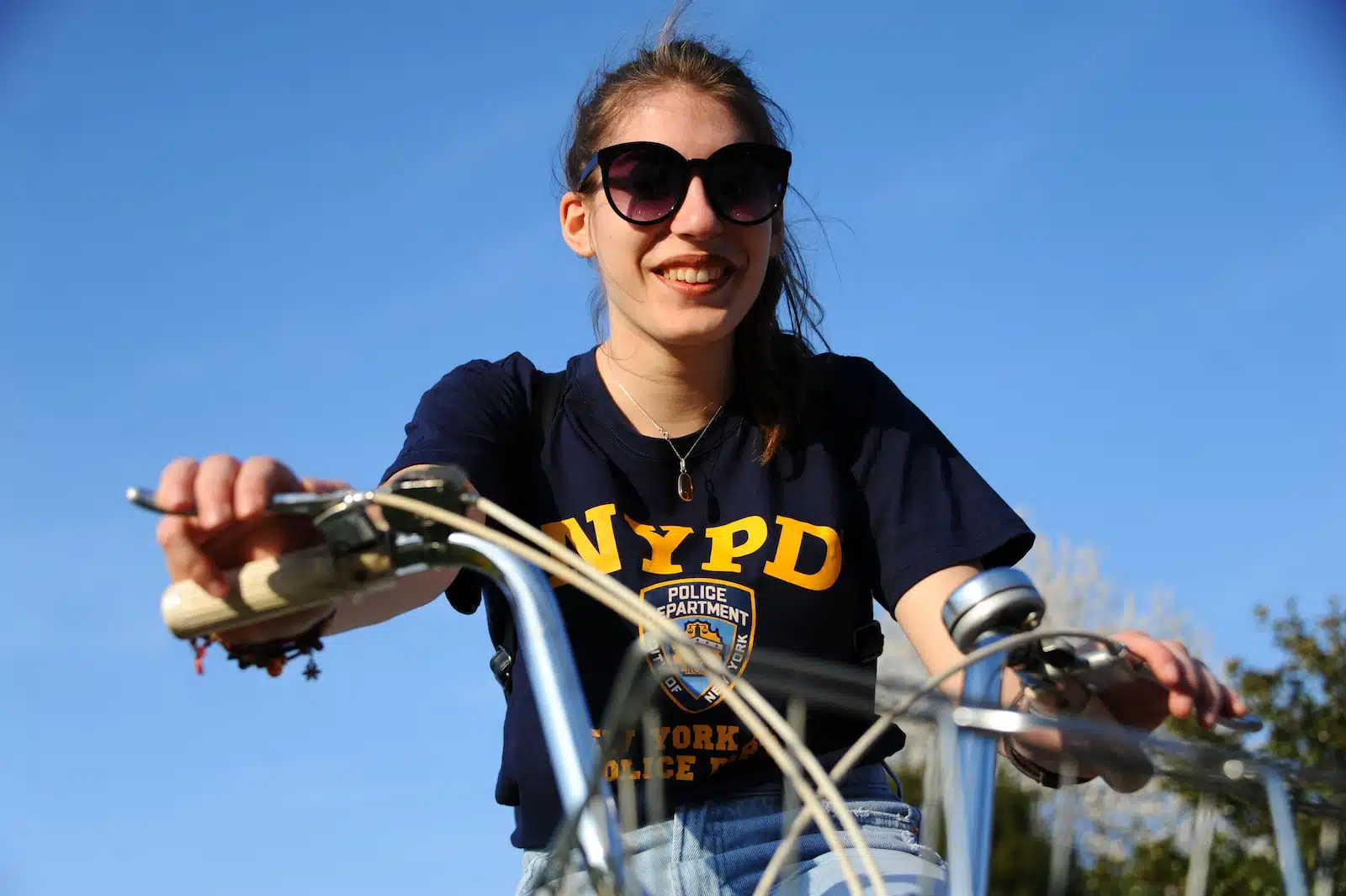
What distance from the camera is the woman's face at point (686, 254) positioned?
270cm

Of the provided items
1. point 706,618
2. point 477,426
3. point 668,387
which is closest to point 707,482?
point 668,387

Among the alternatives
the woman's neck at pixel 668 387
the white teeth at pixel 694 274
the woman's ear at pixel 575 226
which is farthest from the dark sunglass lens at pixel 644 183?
the woman's ear at pixel 575 226

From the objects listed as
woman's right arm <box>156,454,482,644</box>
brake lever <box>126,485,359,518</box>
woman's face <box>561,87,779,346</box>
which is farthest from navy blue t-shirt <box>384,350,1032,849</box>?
brake lever <box>126,485,359,518</box>

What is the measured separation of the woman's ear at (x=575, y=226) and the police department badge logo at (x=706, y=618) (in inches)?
39.6

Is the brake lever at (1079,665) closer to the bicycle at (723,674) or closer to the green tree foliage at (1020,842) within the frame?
the bicycle at (723,674)

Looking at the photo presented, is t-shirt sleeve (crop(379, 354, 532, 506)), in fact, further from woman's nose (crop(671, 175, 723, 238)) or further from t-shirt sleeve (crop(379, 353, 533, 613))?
woman's nose (crop(671, 175, 723, 238))

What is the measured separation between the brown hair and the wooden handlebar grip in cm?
140

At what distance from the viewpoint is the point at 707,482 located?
2.78 m

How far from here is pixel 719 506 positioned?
8.93 feet

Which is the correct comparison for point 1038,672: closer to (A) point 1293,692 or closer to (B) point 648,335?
(B) point 648,335

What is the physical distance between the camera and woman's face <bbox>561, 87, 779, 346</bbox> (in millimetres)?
2703

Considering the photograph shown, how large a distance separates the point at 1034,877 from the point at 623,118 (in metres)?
1.78

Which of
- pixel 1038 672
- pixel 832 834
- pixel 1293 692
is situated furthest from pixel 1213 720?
pixel 1293 692

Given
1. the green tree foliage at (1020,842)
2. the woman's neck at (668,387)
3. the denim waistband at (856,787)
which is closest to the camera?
the green tree foliage at (1020,842)
